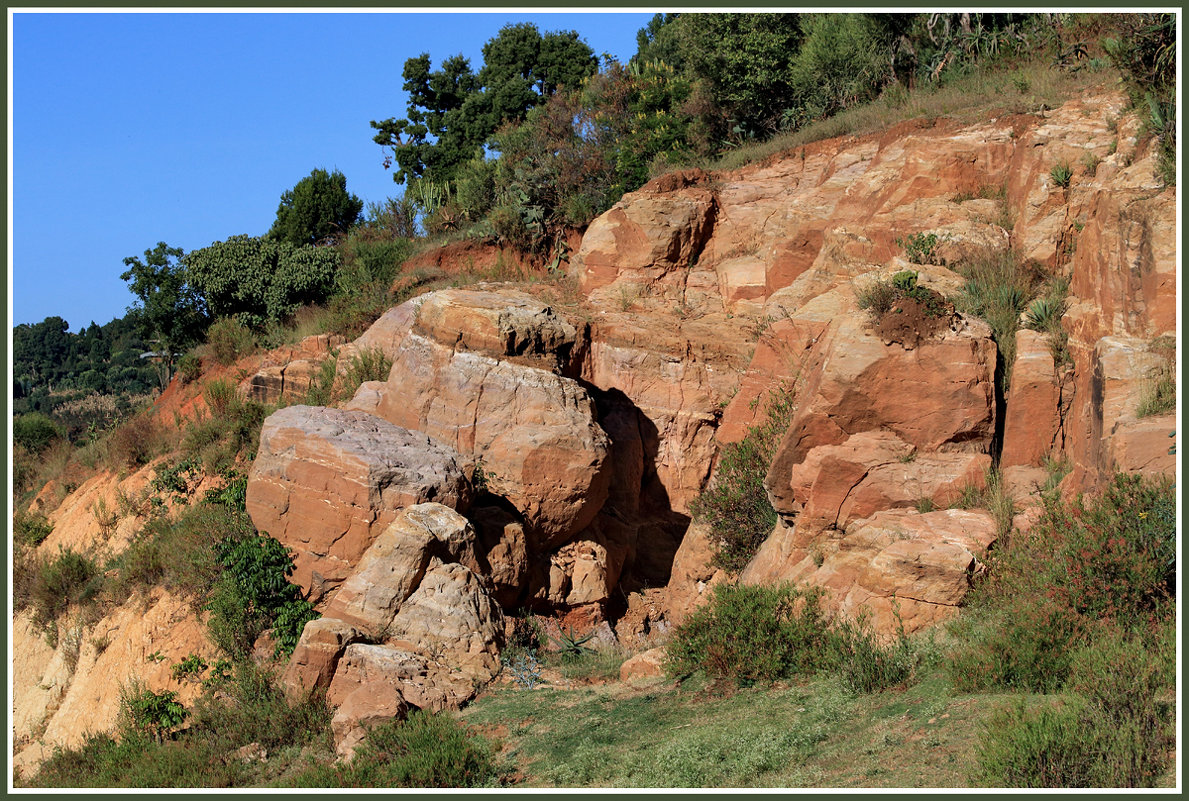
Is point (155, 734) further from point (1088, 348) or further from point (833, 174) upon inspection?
point (833, 174)

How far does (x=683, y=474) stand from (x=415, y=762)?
309 inches

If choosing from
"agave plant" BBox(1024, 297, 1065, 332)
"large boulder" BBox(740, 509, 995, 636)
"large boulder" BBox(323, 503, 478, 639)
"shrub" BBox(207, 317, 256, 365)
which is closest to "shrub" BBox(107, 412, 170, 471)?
"shrub" BBox(207, 317, 256, 365)

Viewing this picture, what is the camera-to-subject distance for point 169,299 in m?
21.2

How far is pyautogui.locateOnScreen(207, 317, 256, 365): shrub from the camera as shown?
20.0 metres

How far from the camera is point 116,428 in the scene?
18984 mm

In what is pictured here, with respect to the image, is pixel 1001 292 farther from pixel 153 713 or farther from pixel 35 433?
pixel 35 433

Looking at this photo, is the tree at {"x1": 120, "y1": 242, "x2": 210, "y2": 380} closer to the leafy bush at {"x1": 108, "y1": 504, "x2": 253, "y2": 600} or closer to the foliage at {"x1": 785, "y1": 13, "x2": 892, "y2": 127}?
the leafy bush at {"x1": 108, "y1": 504, "x2": 253, "y2": 600}

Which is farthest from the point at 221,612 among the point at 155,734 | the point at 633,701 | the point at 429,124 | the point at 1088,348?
the point at 429,124

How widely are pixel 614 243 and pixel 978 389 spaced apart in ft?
25.9

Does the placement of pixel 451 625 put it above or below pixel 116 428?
below

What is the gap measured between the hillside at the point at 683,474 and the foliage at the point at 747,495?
1.6 inches

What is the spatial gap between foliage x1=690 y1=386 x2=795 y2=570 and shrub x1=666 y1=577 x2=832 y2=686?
2.78m


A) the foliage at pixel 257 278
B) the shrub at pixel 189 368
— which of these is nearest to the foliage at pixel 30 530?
the shrub at pixel 189 368

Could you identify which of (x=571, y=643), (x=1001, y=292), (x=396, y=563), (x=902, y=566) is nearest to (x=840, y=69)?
(x=1001, y=292)
